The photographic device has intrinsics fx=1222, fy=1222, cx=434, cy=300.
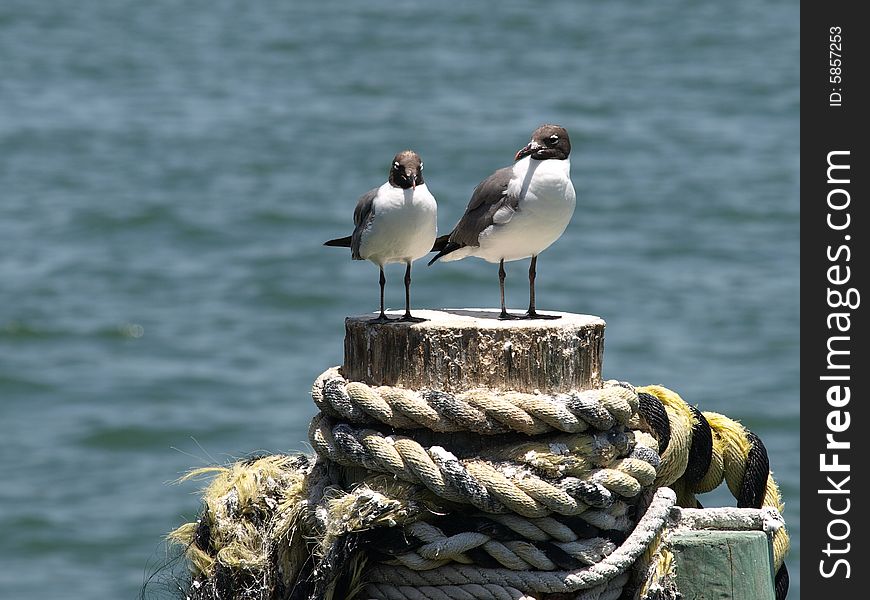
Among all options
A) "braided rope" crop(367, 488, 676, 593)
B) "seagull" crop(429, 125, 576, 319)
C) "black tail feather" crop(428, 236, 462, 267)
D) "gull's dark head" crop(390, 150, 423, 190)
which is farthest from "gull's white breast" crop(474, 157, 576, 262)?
"braided rope" crop(367, 488, 676, 593)

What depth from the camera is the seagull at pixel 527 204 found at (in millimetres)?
2971

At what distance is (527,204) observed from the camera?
2.96 meters

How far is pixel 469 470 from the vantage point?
8.42 ft

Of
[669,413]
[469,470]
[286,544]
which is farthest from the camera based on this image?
[669,413]

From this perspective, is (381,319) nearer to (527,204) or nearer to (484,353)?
(484,353)

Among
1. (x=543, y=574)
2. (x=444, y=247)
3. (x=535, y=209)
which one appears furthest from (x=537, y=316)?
(x=543, y=574)

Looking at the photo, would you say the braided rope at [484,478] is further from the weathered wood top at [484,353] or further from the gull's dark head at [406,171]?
the gull's dark head at [406,171]

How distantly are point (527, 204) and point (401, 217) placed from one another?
318 millimetres

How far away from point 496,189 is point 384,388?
66 centimetres

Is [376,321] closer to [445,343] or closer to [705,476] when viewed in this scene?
[445,343]

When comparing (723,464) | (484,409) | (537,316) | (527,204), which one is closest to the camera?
(484,409)

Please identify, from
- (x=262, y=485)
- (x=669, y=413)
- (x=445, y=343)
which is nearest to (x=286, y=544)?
(x=262, y=485)

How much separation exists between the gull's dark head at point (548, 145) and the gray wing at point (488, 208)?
0.26 ft

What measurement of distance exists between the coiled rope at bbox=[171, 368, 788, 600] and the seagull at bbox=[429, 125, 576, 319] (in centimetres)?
42
